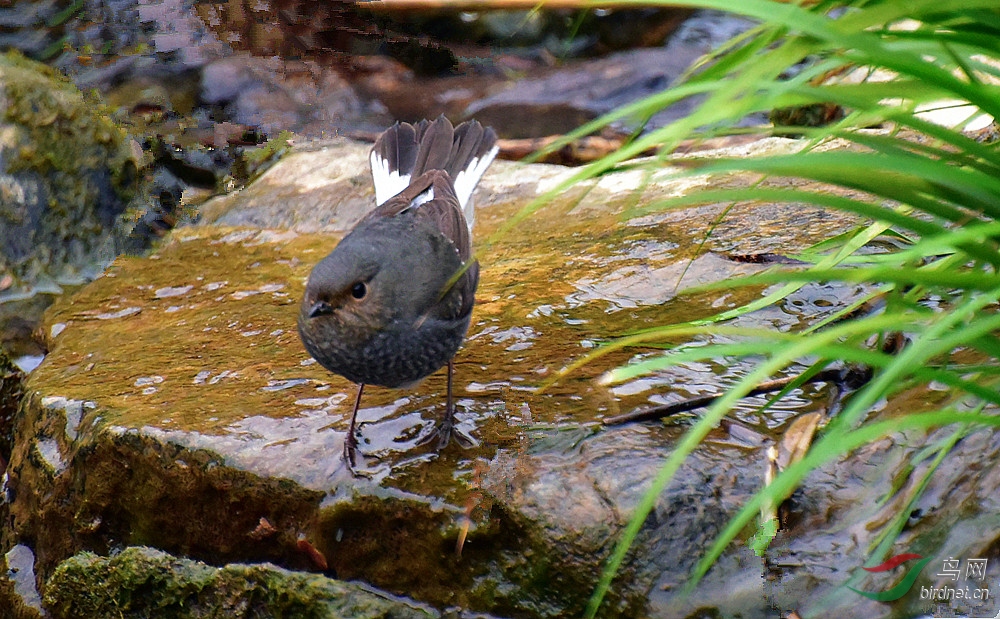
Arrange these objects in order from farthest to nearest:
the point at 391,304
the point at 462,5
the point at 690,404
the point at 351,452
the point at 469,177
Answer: the point at 462,5 < the point at 469,177 < the point at 391,304 < the point at 351,452 < the point at 690,404

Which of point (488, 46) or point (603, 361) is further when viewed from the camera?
point (488, 46)

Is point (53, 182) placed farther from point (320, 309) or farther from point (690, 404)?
point (690, 404)

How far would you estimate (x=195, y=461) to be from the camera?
129 inches

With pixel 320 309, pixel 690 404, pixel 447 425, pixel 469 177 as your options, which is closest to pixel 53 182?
pixel 469 177

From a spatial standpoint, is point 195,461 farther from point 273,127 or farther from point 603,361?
point 273,127

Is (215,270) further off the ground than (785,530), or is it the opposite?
(785,530)

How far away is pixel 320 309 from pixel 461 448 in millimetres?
697

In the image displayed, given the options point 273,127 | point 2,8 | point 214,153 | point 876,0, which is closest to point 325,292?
point 876,0

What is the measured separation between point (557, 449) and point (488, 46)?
8102 millimetres

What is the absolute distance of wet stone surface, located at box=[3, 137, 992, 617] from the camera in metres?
2.71

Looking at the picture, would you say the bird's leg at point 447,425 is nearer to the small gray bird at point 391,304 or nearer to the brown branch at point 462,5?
the small gray bird at point 391,304

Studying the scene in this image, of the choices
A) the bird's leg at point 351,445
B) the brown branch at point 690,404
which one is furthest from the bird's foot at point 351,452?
the brown branch at point 690,404

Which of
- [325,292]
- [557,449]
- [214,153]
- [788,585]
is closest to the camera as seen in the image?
[788,585]

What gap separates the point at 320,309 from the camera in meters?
3.21
